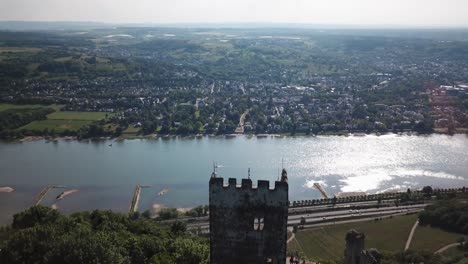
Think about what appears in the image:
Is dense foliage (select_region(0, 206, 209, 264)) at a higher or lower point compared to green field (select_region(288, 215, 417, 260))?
higher

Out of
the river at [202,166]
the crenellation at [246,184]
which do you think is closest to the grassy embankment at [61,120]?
the river at [202,166]

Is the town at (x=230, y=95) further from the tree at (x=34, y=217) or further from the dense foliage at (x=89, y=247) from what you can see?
the dense foliage at (x=89, y=247)

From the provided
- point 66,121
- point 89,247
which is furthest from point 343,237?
point 66,121

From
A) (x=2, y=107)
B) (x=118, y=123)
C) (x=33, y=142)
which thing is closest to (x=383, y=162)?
(x=118, y=123)

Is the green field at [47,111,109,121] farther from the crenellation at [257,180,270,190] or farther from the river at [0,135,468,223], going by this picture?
the crenellation at [257,180,270,190]

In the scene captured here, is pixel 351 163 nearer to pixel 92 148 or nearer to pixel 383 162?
pixel 383 162

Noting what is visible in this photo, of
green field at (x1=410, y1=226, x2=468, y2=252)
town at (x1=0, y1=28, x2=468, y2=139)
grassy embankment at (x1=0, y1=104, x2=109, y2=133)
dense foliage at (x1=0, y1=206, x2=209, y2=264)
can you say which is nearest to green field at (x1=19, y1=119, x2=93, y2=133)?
grassy embankment at (x1=0, y1=104, x2=109, y2=133)

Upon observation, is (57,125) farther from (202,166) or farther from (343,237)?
(343,237)
